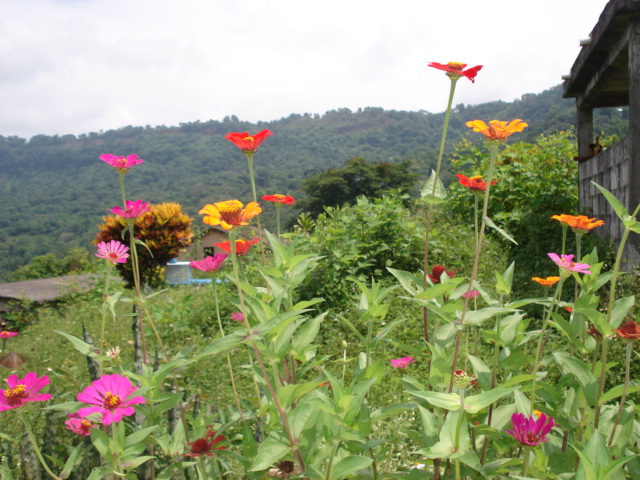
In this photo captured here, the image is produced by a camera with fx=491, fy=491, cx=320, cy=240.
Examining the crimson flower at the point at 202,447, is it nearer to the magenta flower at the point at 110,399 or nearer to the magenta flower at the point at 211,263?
the magenta flower at the point at 110,399

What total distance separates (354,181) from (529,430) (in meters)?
24.6

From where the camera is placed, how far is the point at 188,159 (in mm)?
84562

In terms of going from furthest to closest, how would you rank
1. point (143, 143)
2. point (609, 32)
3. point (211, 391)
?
point (143, 143), point (609, 32), point (211, 391)

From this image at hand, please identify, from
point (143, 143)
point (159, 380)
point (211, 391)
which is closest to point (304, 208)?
point (211, 391)

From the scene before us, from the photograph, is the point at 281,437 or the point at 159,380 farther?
the point at 159,380

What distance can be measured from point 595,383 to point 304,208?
83.1 ft

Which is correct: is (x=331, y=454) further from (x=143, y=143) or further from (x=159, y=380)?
(x=143, y=143)

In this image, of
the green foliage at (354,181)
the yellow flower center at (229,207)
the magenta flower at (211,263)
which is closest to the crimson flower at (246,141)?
the yellow flower center at (229,207)

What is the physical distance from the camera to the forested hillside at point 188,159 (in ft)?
170

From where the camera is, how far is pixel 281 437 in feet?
3.16

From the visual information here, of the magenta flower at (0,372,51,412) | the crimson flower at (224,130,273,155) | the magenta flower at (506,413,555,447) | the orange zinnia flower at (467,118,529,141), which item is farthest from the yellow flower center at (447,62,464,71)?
the magenta flower at (0,372,51,412)

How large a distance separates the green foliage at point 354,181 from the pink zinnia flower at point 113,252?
77.1ft

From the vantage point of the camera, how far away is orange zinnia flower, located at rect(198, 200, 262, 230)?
2.97ft

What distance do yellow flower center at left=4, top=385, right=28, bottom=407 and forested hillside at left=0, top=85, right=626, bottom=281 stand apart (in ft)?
93.2
